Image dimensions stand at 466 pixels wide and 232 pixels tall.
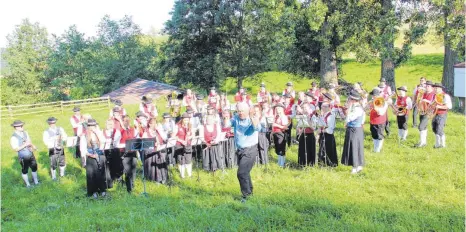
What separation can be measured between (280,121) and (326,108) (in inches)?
54.0

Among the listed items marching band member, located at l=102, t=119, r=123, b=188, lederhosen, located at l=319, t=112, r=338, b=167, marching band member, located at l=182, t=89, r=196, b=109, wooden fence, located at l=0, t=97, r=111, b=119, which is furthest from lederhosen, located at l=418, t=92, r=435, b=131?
wooden fence, located at l=0, t=97, r=111, b=119

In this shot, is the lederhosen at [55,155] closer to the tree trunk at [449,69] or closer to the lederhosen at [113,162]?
the lederhosen at [113,162]

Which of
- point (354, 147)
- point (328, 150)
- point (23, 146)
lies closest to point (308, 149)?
point (328, 150)

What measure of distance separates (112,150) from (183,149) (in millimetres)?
1879

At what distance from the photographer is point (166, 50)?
30.7 meters

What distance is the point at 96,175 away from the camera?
884cm

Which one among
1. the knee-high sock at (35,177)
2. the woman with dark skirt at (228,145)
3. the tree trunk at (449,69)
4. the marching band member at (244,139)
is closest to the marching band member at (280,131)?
the woman with dark skirt at (228,145)

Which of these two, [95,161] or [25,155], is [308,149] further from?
[25,155]

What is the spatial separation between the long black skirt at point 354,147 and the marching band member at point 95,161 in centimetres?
603

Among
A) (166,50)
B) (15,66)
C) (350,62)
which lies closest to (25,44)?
(15,66)

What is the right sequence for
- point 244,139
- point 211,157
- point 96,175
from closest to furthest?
1. point 244,139
2. point 96,175
3. point 211,157

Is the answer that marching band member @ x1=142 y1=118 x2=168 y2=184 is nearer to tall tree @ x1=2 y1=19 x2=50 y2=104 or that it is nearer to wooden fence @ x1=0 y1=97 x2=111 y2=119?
wooden fence @ x1=0 y1=97 x2=111 y2=119

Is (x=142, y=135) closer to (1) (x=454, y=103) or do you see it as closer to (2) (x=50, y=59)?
(1) (x=454, y=103)

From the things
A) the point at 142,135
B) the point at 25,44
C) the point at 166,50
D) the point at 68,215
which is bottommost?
the point at 68,215
